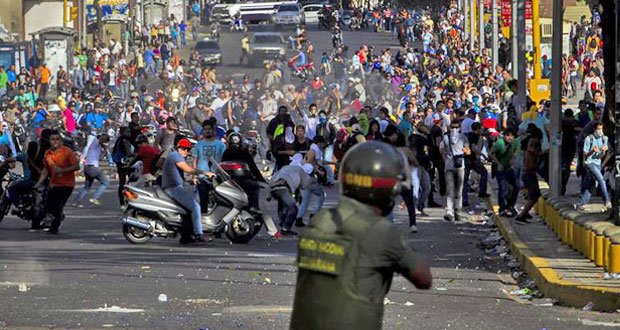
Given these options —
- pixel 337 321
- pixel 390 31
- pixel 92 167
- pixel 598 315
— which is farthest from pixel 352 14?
pixel 337 321

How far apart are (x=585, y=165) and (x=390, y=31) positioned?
6910 cm

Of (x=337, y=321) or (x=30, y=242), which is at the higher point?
(x=337, y=321)

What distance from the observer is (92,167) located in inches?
1102

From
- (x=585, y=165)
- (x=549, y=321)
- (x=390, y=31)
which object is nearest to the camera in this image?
(x=549, y=321)

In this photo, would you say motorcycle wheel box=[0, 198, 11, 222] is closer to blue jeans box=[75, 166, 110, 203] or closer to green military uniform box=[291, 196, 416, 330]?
blue jeans box=[75, 166, 110, 203]

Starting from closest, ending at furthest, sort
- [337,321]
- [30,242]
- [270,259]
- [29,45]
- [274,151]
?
[337,321] → [270,259] → [30,242] → [274,151] → [29,45]

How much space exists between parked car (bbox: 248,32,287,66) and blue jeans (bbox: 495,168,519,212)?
166 ft

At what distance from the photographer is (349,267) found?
675 centimetres

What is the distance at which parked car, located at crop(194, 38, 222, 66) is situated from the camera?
75.2m

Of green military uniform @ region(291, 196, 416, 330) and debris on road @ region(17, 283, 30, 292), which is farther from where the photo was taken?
debris on road @ region(17, 283, 30, 292)

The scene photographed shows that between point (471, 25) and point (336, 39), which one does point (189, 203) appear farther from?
point (336, 39)

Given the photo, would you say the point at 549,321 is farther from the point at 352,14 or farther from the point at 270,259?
the point at 352,14

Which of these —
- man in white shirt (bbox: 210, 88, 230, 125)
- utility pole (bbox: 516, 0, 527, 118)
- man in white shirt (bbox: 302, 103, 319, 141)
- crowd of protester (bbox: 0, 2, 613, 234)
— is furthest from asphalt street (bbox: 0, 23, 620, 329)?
man in white shirt (bbox: 210, 88, 230, 125)

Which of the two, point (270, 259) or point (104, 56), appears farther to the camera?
point (104, 56)
